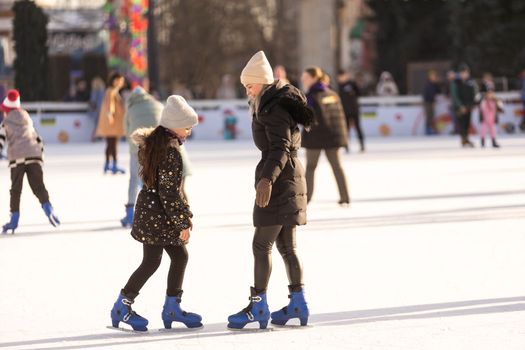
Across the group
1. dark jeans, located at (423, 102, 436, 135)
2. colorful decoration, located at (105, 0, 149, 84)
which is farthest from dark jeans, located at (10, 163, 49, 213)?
colorful decoration, located at (105, 0, 149, 84)

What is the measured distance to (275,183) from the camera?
726 cm

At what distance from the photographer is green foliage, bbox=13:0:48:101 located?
105ft

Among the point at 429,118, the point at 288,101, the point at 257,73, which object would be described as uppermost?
the point at 257,73

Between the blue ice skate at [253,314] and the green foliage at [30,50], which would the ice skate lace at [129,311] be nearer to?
the blue ice skate at [253,314]

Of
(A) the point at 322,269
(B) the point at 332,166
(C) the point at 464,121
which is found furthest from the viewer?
(C) the point at 464,121

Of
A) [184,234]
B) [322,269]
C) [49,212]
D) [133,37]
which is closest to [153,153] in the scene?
[184,234]

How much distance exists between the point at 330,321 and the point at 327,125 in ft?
21.8

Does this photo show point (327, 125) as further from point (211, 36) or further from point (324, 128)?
point (211, 36)

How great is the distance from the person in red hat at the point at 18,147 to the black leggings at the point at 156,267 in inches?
180

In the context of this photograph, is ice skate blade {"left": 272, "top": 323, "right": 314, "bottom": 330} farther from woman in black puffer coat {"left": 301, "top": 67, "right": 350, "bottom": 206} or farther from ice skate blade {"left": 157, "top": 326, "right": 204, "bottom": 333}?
woman in black puffer coat {"left": 301, "top": 67, "right": 350, "bottom": 206}

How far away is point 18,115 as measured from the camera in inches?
464

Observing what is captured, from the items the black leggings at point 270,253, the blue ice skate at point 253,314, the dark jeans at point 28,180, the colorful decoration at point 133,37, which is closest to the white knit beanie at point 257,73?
the black leggings at point 270,253

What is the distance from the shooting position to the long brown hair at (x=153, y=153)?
7.17m

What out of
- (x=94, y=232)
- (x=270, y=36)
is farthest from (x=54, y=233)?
(x=270, y=36)
